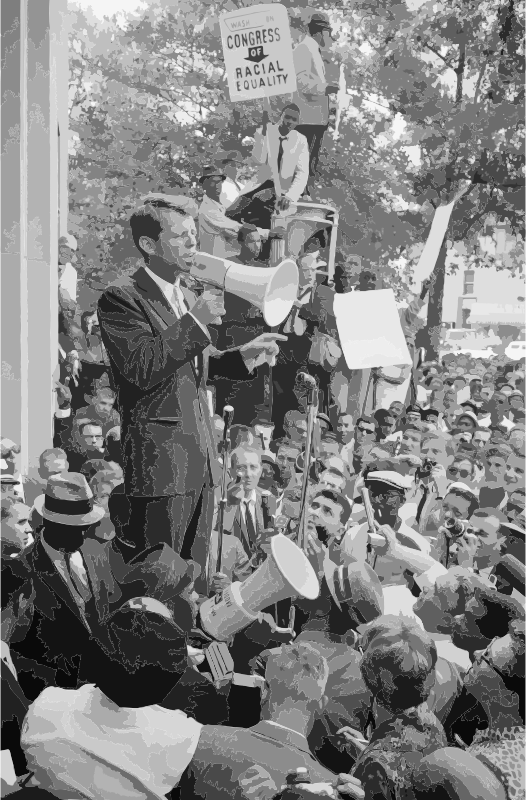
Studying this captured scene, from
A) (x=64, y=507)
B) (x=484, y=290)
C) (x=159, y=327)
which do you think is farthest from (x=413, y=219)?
(x=64, y=507)

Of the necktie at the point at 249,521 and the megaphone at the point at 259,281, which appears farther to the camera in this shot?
the necktie at the point at 249,521

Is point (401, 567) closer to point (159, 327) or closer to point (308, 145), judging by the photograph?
point (159, 327)

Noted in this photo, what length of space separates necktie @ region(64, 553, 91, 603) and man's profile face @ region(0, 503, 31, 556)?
0.60ft

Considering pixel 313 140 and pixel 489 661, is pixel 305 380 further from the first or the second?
pixel 489 661

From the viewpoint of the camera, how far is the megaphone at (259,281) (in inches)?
114

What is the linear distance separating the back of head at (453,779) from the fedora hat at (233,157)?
6.66 feet

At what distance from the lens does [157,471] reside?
299cm

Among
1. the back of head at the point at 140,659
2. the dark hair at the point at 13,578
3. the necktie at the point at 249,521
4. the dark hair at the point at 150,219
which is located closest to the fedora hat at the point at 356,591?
the necktie at the point at 249,521

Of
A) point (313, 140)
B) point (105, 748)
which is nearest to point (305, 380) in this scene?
point (313, 140)

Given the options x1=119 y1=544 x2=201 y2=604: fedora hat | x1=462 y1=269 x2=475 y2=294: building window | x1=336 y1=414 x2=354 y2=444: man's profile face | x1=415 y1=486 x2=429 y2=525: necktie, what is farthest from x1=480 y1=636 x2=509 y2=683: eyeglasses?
x1=462 y1=269 x2=475 y2=294: building window

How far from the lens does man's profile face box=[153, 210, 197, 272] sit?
9.57 feet

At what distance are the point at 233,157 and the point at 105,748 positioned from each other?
6.53ft

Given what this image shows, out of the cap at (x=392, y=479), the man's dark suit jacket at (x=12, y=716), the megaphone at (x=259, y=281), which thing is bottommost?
the man's dark suit jacket at (x=12, y=716)

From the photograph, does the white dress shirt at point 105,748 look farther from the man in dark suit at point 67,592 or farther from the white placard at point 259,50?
the white placard at point 259,50
